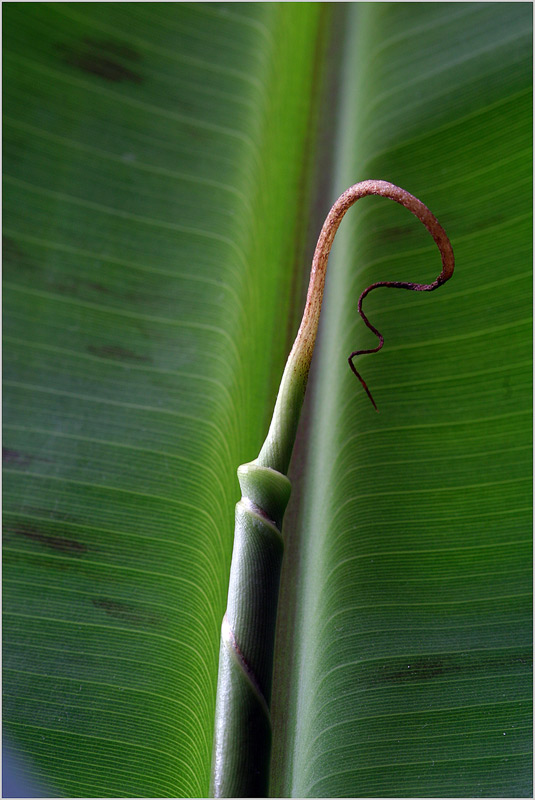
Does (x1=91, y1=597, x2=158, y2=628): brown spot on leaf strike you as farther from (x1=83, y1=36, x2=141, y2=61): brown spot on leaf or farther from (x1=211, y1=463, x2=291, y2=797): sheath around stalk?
(x1=83, y1=36, x2=141, y2=61): brown spot on leaf

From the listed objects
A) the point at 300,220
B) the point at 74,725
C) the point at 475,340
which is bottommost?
the point at 74,725

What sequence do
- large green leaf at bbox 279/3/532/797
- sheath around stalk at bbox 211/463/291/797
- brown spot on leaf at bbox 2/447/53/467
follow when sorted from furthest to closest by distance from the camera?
brown spot on leaf at bbox 2/447/53/467, large green leaf at bbox 279/3/532/797, sheath around stalk at bbox 211/463/291/797

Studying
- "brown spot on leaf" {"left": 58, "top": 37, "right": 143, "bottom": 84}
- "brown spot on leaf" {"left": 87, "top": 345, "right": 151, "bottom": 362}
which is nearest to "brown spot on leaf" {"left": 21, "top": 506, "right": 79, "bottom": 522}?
"brown spot on leaf" {"left": 87, "top": 345, "right": 151, "bottom": 362}

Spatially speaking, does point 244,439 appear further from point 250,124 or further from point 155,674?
point 250,124

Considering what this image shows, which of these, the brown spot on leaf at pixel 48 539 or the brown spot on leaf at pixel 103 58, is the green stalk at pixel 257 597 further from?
the brown spot on leaf at pixel 103 58

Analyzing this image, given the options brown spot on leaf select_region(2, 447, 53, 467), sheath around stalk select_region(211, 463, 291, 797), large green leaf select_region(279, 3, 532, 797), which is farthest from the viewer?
brown spot on leaf select_region(2, 447, 53, 467)

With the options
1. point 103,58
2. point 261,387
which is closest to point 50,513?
point 261,387

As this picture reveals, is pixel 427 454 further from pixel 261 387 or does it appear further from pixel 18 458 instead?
pixel 18 458

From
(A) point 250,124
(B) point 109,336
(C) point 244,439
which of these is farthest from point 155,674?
(A) point 250,124
